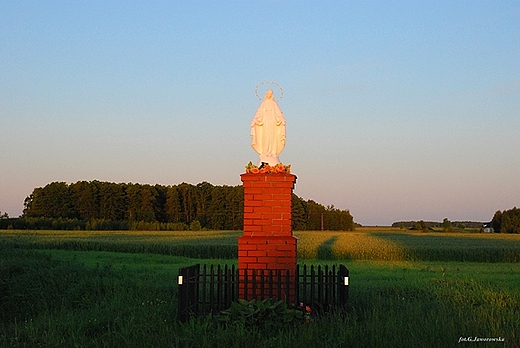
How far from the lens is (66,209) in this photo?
308ft

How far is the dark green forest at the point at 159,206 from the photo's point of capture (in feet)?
307

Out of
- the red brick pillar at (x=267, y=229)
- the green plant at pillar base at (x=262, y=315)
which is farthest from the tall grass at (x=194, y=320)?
the red brick pillar at (x=267, y=229)

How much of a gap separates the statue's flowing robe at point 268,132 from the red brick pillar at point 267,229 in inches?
29.0

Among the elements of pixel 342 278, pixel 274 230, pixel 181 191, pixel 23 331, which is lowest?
pixel 23 331

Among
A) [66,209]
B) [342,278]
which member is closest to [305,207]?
[66,209]

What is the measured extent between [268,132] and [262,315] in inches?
136

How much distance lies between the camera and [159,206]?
10344cm

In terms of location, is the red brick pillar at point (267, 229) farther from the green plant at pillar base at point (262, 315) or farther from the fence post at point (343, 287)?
the green plant at pillar base at point (262, 315)

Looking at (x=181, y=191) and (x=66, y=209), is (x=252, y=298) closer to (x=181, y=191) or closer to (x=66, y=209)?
(x=66, y=209)

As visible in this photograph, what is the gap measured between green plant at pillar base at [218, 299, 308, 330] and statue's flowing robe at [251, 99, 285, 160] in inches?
112

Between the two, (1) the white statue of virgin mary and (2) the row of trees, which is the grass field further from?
(2) the row of trees

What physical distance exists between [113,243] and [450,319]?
31.3m

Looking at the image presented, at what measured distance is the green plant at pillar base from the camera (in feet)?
29.2

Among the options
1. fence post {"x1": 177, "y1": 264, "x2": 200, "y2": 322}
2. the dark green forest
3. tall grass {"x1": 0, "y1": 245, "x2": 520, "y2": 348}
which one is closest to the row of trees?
the dark green forest
